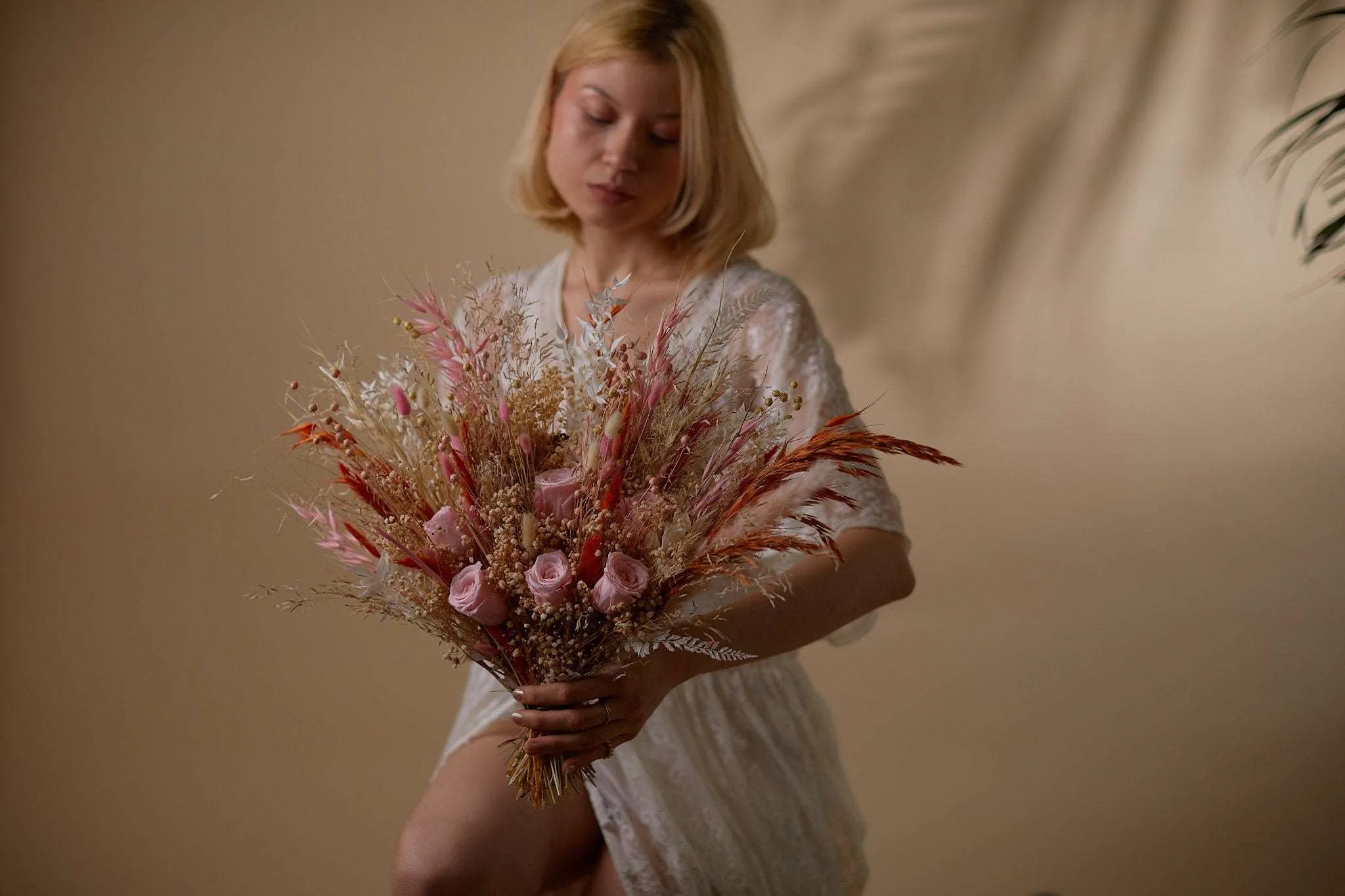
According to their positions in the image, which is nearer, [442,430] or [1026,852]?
[442,430]

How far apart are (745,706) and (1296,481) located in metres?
1.49

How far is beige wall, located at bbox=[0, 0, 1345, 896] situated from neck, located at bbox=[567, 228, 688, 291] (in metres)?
0.63

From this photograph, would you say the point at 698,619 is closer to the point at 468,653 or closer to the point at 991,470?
the point at 468,653

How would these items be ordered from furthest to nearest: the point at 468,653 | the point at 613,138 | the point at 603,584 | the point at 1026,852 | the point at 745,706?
the point at 1026,852 → the point at 613,138 → the point at 745,706 → the point at 468,653 → the point at 603,584

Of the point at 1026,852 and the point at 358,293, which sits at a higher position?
the point at 358,293

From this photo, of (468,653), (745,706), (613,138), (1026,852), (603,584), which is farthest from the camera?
(1026,852)

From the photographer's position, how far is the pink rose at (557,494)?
1.24 meters

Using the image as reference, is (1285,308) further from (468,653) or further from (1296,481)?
(468,653)

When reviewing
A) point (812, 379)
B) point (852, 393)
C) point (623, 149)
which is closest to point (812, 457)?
point (812, 379)

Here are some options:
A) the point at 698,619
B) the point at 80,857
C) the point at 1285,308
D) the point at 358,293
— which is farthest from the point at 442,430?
the point at 1285,308

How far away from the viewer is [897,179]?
2555mm

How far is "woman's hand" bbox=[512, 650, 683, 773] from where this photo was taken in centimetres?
128

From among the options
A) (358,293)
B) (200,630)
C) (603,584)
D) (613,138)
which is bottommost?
(603,584)

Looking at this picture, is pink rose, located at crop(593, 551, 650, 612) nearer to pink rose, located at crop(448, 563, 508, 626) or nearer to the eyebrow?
pink rose, located at crop(448, 563, 508, 626)
